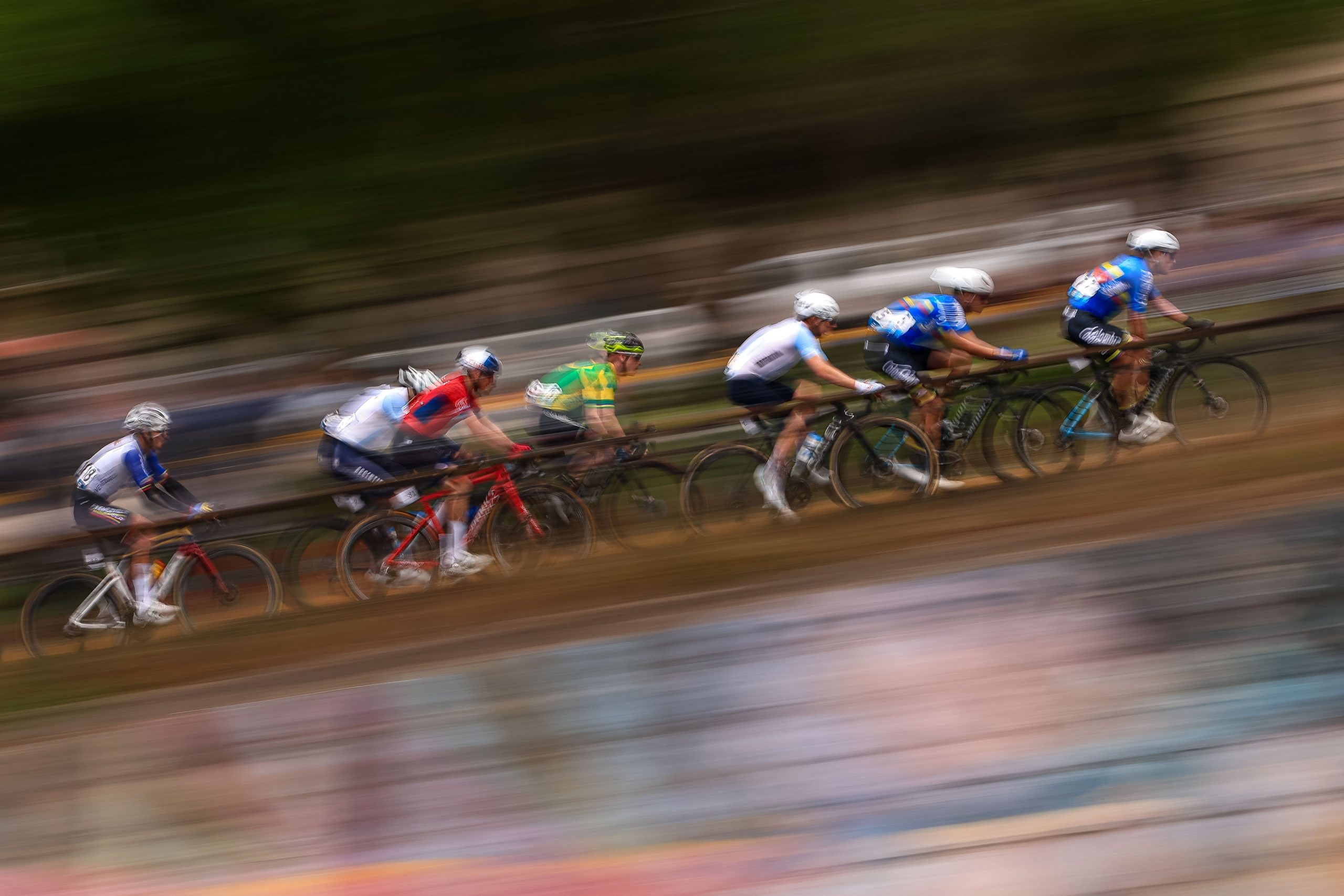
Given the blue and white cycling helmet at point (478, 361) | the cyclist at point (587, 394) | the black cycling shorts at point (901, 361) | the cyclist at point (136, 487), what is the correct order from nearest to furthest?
1. the cyclist at point (136, 487)
2. the blue and white cycling helmet at point (478, 361)
3. the cyclist at point (587, 394)
4. the black cycling shorts at point (901, 361)

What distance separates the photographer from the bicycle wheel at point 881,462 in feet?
27.5

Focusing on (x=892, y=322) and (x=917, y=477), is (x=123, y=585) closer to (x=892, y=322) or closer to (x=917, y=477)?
(x=917, y=477)

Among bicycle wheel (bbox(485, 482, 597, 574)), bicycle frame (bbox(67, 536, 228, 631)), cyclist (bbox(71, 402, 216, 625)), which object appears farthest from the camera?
bicycle wheel (bbox(485, 482, 597, 574))

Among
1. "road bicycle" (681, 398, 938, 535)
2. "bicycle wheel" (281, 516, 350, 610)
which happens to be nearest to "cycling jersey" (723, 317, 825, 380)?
"road bicycle" (681, 398, 938, 535)

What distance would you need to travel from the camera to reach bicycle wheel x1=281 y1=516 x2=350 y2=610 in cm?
802

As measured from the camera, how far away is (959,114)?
14.9 meters

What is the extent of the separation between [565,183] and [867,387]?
25.4 ft

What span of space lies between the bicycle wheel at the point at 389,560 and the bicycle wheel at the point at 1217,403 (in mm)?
5036

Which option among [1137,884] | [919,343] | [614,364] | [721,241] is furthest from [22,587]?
[721,241]

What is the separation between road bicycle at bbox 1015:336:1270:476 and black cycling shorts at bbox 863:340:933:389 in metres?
0.78

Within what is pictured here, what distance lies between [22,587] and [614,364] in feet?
13.1

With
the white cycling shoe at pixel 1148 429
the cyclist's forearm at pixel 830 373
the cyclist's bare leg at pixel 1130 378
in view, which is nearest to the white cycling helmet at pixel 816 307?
the cyclist's forearm at pixel 830 373

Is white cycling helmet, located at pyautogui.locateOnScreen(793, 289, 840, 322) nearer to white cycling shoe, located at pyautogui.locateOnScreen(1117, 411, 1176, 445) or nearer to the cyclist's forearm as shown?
the cyclist's forearm

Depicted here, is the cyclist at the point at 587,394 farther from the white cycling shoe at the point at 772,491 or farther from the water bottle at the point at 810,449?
the water bottle at the point at 810,449
